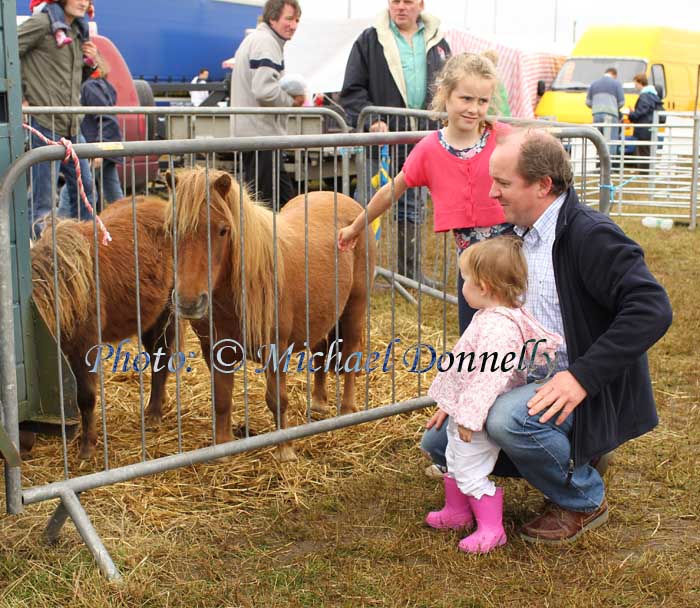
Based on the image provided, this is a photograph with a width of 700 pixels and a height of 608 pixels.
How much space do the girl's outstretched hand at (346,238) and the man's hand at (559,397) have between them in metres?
1.51

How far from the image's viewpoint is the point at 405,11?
728 centimetres

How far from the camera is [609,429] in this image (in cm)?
343

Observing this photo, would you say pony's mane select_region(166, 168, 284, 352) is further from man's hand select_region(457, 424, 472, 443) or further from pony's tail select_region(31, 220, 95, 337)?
→ man's hand select_region(457, 424, 472, 443)

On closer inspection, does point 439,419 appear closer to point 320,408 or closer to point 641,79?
point 320,408

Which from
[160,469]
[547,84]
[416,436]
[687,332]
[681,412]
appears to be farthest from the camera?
[547,84]

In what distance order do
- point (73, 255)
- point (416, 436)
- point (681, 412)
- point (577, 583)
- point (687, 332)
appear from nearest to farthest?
point (577, 583), point (73, 255), point (416, 436), point (681, 412), point (687, 332)

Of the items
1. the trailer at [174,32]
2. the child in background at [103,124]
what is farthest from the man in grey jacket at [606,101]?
the child in background at [103,124]

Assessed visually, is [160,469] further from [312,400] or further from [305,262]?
[312,400]

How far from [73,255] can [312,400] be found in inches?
68.8

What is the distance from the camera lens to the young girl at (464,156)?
13.0 ft

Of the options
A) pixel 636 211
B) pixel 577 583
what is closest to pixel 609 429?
pixel 577 583

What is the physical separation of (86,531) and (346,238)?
1.90 m

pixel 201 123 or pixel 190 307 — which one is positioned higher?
pixel 201 123

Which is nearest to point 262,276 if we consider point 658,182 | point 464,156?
point 464,156
